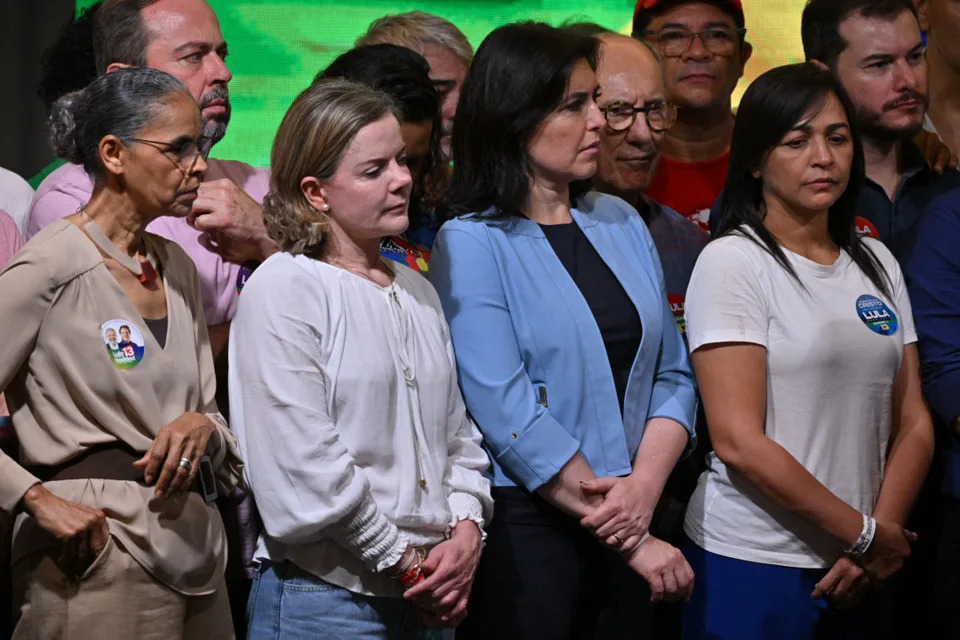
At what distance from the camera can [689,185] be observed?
3.47 meters

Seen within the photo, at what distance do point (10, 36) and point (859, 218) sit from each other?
8.18 ft

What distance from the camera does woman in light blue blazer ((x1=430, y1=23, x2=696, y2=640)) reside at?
7.98ft

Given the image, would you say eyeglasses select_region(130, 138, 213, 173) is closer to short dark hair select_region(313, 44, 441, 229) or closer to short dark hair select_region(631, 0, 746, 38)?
short dark hair select_region(313, 44, 441, 229)

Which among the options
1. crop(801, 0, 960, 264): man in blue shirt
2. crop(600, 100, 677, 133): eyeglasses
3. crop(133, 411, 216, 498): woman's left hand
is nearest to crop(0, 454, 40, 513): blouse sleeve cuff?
crop(133, 411, 216, 498): woman's left hand

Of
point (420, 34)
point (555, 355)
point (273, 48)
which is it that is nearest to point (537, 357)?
point (555, 355)

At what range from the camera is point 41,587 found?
80.4 inches

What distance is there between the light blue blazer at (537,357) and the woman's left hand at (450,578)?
8.1 inches

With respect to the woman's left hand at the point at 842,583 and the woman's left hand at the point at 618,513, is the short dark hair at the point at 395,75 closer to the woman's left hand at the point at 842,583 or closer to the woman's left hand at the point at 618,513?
the woman's left hand at the point at 618,513

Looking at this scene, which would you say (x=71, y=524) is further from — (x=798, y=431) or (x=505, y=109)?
(x=798, y=431)

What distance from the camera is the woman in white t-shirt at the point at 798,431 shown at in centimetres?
255

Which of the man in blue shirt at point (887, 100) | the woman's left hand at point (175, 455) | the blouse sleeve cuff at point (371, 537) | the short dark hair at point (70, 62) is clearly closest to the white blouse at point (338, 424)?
the blouse sleeve cuff at point (371, 537)

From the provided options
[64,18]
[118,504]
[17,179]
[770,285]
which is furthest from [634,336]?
[64,18]

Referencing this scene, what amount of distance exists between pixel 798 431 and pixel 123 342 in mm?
1367

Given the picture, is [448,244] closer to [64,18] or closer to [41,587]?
[41,587]
